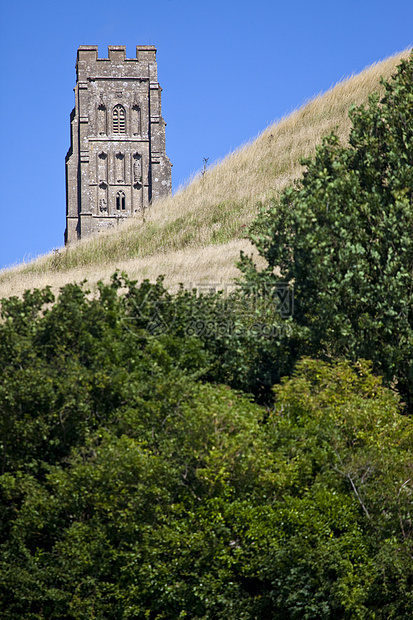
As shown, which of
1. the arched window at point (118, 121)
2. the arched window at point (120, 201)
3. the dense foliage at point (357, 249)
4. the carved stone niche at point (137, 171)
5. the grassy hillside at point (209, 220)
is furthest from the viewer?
the arched window at point (118, 121)

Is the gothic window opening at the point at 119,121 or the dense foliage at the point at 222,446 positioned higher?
the gothic window opening at the point at 119,121

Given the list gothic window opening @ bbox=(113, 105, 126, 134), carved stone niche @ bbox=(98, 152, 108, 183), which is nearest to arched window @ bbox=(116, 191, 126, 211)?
carved stone niche @ bbox=(98, 152, 108, 183)

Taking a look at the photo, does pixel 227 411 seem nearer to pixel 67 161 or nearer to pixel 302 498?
pixel 302 498

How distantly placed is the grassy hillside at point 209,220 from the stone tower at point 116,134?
62.4 meters

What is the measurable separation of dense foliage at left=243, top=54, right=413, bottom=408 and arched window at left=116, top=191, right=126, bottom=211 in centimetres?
9110

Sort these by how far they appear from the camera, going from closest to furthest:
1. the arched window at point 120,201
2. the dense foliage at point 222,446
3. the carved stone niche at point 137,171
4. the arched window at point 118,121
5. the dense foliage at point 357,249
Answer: the dense foliage at point 222,446
the dense foliage at point 357,249
the arched window at point 120,201
the carved stone niche at point 137,171
the arched window at point 118,121

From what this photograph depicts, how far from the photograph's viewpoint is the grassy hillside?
31.7 metres

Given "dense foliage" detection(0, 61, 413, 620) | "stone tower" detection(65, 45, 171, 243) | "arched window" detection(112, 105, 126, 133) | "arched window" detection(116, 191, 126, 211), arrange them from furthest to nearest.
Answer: "arched window" detection(112, 105, 126, 133)
"arched window" detection(116, 191, 126, 211)
"stone tower" detection(65, 45, 171, 243)
"dense foliage" detection(0, 61, 413, 620)

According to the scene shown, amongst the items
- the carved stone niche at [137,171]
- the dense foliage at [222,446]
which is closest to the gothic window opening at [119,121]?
the carved stone niche at [137,171]

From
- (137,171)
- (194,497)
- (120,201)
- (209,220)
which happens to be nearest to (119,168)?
(137,171)

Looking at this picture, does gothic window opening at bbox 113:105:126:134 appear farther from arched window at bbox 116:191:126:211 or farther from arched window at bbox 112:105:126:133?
arched window at bbox 116:191:126:211

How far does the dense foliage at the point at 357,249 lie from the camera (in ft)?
64.8

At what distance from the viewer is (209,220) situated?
40406 mm

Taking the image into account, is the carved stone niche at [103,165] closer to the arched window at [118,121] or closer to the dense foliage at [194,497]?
the arched window at [118,121]
